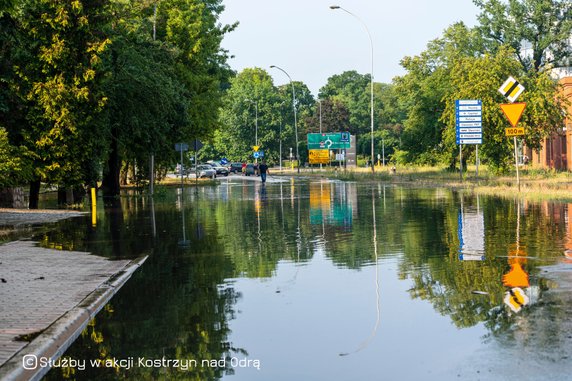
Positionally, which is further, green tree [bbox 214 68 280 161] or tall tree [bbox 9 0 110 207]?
green tree [bbox 214 68 280 161]

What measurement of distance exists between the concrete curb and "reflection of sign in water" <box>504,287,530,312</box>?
4.98 metres

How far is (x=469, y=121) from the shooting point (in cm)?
5156

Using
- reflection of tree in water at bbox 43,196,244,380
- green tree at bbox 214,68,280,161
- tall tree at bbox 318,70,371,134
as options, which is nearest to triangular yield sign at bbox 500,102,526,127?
reflection of tree in water at bbox 43,196,244,380

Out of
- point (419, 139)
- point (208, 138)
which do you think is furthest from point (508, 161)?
point (208, 138)

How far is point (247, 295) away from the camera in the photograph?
11016 mm

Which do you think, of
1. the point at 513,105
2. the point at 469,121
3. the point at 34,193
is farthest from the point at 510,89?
the point at 34,193

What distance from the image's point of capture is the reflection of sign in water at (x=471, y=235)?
1462 cm

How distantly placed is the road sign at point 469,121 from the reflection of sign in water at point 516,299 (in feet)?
137

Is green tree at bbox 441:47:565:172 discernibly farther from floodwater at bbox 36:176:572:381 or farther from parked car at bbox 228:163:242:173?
parked car at bbox 228:163:242:173

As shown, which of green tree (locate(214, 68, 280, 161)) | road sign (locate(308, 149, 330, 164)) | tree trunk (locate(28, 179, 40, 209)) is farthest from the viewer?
green tree (locate(214, 68, 280, 161))

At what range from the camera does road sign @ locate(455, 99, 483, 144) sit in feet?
168

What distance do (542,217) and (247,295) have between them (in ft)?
46.8

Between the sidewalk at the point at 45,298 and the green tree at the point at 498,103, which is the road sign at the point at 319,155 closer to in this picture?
the green tree at the point at 498,103

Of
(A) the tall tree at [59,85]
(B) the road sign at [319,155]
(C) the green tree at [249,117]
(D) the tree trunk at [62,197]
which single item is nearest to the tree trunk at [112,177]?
(D) the tree trunk at [62,197]
